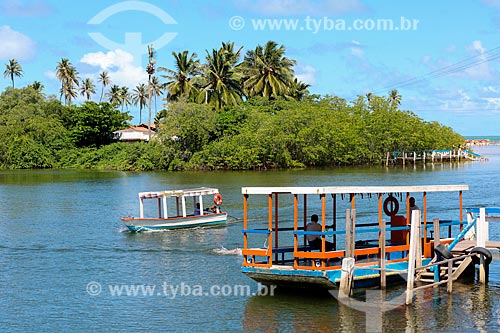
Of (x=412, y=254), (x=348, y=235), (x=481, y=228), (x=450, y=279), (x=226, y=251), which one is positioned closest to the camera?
(x=412, y=254)

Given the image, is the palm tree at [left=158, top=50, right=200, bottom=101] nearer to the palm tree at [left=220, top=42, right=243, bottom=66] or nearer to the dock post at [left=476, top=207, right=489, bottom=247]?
the palm tree at [left=220, top=42, right=243, bottom=66]

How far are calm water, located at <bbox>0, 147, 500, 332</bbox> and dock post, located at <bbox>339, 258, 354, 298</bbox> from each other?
41cm

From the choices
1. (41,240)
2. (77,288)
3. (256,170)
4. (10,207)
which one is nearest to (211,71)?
(256,170)

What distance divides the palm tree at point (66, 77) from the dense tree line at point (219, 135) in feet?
66.7

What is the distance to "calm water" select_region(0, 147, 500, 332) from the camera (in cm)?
1831

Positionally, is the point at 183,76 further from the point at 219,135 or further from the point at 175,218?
the point at 175,218

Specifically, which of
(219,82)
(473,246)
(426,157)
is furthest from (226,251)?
(426,157)

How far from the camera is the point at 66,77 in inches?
4838

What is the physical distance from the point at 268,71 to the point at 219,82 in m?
7.56

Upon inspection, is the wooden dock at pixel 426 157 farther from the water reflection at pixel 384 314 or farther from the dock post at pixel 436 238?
the water reflection at pixel 384 314

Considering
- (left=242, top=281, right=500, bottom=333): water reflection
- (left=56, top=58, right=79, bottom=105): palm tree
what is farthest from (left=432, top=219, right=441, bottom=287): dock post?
(left=56, top=58, right=79, bottom=105): palm tree

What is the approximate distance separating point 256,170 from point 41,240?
4709 cm

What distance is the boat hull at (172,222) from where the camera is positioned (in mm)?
34188

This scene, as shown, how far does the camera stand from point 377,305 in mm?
19047
